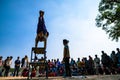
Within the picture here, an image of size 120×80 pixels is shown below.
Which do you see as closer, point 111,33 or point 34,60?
point 34,60

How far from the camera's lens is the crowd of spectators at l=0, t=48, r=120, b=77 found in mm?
14358

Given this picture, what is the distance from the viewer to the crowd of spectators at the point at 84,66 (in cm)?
1436

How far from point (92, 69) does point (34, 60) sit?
354 inches

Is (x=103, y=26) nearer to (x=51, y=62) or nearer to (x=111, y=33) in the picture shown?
(x=111, y=33)

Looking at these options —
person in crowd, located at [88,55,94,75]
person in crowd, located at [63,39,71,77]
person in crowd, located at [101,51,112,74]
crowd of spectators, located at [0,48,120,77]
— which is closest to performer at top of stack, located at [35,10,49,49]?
person in crowd, located at [63,39,71,77]

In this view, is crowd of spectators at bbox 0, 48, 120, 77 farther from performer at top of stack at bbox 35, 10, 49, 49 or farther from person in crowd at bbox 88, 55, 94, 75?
performer at top of stack at bbox 35, 10, 49, 49

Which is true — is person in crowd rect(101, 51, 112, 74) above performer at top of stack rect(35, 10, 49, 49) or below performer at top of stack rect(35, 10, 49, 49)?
below

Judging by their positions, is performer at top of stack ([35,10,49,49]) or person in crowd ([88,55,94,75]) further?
person in crowd ([88,55,94,75])

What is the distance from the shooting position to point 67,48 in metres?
10.2

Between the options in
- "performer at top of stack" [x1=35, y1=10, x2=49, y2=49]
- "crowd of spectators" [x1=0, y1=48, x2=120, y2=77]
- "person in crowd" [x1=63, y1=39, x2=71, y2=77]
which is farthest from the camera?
"crowd of spectators" [x1=0, y1=48, x2=120, y2=77]

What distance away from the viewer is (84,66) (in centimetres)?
1577

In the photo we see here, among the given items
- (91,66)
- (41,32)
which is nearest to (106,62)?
(91,66)

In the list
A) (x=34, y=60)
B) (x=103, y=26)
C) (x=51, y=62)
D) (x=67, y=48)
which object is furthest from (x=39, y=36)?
(x=103, y=26)

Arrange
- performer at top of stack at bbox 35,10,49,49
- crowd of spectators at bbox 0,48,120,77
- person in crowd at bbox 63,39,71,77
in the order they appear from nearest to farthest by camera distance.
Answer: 1. performer at top of stack at bbox 35,10,49,49
2. person in crowd at bbox 63,39,71,77
3. crowd of spectators at bbox 0,48,120,77
